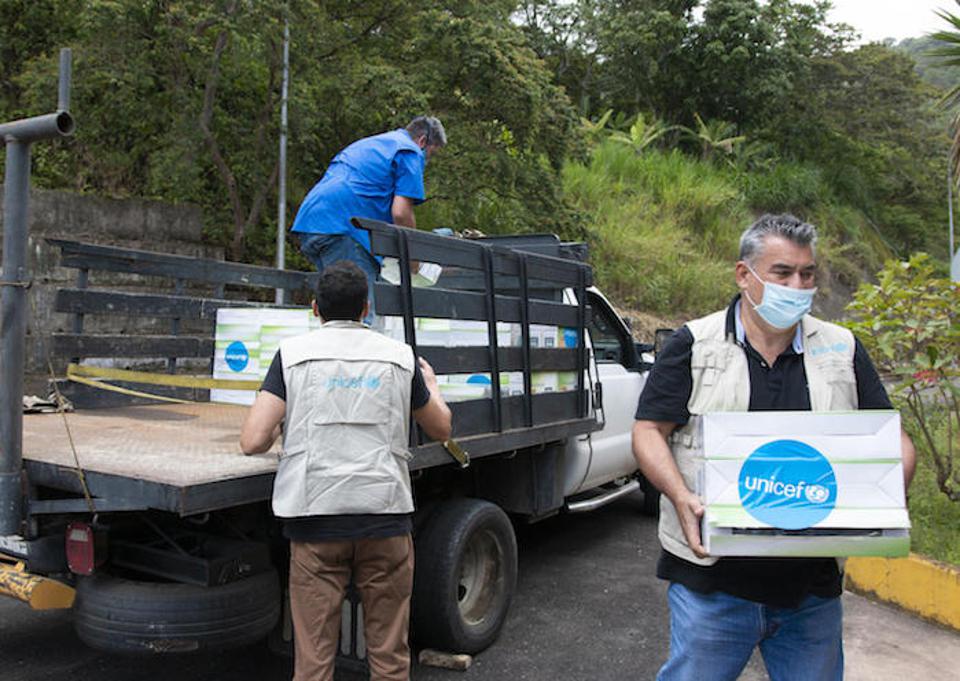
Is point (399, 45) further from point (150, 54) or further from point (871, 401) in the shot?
point (871, 401)

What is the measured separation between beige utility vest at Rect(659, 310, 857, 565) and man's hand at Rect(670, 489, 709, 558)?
3.0 inches

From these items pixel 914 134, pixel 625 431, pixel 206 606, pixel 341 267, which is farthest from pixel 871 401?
pixel 914 134

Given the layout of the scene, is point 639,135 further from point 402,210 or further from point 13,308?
point 13,308

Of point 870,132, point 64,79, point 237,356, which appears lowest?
point 237,356

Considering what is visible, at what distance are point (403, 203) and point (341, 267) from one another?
157cm

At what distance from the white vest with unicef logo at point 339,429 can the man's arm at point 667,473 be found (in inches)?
36.3

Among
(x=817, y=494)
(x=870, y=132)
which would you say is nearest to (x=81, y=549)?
(x=817, y=494)

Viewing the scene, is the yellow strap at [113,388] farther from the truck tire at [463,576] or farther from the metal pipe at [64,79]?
the metal pipe at [64,79]

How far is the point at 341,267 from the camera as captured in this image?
303 cm

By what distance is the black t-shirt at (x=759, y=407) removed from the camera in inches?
88.7

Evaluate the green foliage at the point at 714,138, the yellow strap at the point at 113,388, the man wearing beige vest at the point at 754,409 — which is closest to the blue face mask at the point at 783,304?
the man wearing beige vest at the point at 754,409

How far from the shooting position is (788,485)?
6.98ft

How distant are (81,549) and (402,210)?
232cm

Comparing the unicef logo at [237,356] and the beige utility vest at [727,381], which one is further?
the unicef logo at [237,356]
